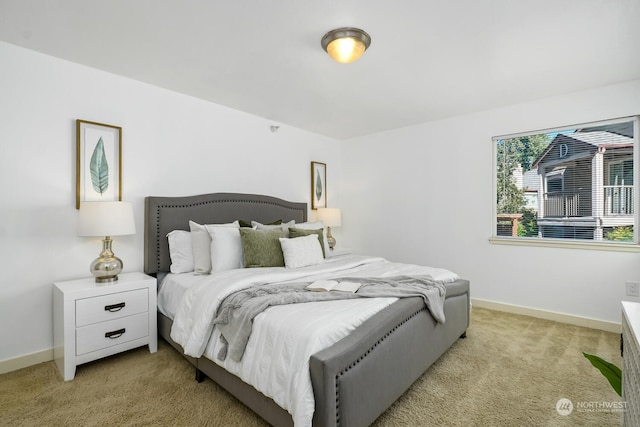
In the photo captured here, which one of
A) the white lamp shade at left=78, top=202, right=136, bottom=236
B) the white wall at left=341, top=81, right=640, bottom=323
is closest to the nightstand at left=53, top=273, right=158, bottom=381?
the white lamp shade at left=78, top=202, right=136, bottom=236

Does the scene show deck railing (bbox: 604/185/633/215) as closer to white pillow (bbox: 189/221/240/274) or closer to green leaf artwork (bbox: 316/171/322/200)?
green leaf artwork (bbox: 316/171/322/200)

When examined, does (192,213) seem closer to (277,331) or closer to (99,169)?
(99,169)

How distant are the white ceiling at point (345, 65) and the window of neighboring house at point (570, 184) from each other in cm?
52

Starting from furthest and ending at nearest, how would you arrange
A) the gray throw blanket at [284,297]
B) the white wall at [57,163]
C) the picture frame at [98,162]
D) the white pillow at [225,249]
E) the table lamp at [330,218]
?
the table lamp at [330,218] < the white pillow at [225,249] < the picture frame at [98,162] < the white wall at [57,163] < the gray throw blanket at [284,297]

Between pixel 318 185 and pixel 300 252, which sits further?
pixel 318 185

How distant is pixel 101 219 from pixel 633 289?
464 cm

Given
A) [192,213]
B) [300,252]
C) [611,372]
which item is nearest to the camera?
[611,372]

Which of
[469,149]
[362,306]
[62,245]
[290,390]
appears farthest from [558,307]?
[62,245]

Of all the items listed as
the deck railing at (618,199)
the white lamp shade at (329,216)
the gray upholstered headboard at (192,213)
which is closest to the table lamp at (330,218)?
the white lamp shade at (329,216)

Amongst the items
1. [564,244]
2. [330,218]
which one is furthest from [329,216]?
[564,244]

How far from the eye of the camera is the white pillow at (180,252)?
2.81 metres

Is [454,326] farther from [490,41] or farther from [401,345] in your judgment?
[490,41]

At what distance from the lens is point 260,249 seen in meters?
2.81

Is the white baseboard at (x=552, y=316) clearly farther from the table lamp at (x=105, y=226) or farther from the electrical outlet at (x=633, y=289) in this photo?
the table lamp at (x=105, y=226)
